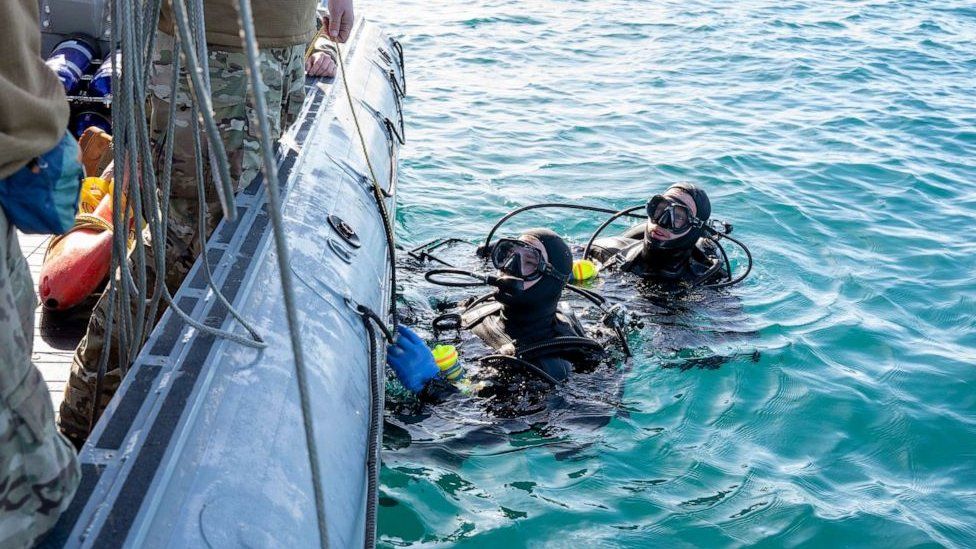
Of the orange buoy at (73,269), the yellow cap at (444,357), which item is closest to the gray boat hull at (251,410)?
the yellow cap at (444,357)

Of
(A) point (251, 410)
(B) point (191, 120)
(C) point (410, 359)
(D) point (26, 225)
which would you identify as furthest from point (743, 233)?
(D) point (26, 225)

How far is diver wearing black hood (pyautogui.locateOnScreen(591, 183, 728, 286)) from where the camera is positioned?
541 centimetres

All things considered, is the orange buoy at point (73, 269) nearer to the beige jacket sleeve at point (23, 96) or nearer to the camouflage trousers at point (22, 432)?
the camouflage trousers at point (22, 432)

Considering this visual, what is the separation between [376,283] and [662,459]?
1.53m

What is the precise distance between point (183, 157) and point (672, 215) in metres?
3.08

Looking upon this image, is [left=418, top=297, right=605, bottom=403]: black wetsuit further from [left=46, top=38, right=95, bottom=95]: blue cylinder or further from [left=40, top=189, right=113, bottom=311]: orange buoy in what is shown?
[left=46, top=38, right=95, bottom=95]: blue cylinder

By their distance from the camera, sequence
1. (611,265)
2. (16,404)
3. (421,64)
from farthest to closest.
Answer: (421,64)
(611,265)
(16,404)

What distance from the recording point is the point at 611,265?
19.5ft

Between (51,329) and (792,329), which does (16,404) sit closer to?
(51,329)

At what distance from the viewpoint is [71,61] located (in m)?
5.96

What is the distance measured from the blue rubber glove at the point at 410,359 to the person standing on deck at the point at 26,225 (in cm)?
206

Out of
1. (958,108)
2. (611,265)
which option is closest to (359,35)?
(611,265)

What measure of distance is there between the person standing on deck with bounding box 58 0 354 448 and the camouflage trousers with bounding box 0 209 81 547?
4.00ft

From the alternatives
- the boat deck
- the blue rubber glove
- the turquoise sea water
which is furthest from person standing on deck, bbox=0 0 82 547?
the blue rubber glove
